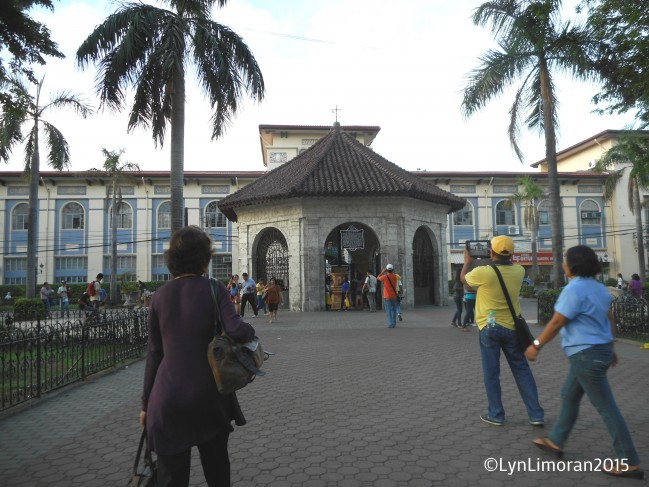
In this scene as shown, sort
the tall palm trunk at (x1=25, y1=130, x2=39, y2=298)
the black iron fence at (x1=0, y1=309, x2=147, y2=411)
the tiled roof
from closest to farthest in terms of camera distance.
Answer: the black iron fence at (x1=0, y1=309, x2=147, y2=411)
the tiled roof
the tall palm trunk at (x1=25, y1=130, x2=39, y2=298)

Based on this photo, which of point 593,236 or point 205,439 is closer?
point 205,439

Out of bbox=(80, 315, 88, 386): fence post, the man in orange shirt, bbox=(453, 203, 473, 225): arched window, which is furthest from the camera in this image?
bbox=(453, 203, 473, 225): arched window

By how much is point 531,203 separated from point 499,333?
37.0 meters

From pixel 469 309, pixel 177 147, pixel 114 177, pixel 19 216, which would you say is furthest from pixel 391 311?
pixel 19 216

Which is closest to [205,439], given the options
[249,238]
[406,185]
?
[406,185]

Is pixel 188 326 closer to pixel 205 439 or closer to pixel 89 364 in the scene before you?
pixel 205 439

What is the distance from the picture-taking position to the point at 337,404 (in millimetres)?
5883

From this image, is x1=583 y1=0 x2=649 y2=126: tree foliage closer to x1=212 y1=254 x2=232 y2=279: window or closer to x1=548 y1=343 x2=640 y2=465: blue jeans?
x1=548 y1=343 x2=640 y2=465: blue jeans

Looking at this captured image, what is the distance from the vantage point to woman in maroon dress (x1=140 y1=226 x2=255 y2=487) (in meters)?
2.57

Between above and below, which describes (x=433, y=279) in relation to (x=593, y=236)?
below

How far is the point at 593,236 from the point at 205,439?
47.0 metres

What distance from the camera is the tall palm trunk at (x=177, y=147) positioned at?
13.3 m

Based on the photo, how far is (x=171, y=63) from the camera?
12.4 metres

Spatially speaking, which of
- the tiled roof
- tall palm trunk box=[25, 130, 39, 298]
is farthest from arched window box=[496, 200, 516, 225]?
tall palm trunk box=[25, 130, 39, 298]
